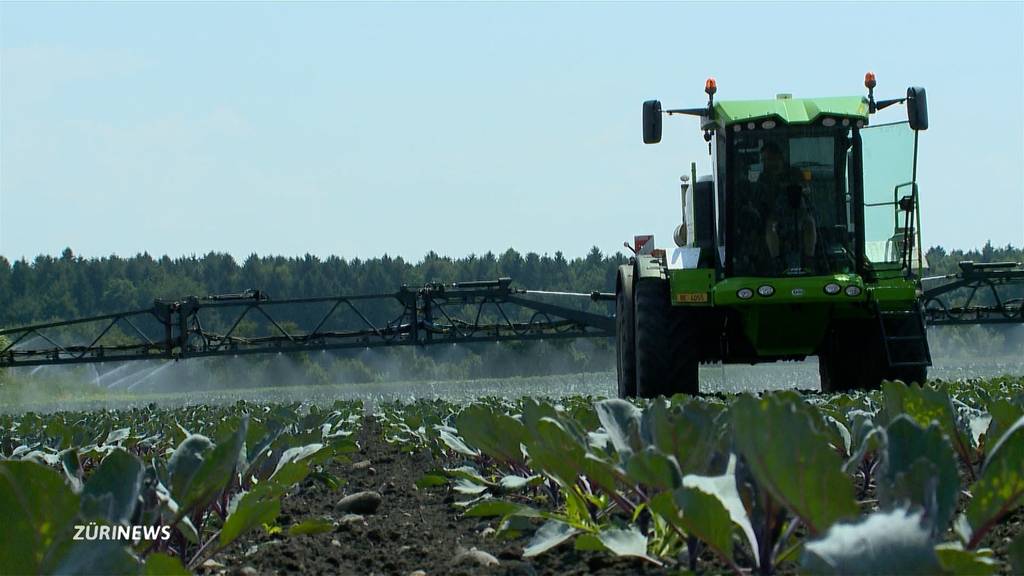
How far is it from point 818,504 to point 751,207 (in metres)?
10.1

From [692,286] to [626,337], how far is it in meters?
1.95

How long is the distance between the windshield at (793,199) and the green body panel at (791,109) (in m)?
0.11

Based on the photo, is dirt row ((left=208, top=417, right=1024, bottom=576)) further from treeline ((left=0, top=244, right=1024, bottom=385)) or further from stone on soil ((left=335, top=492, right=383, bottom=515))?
treeline ((left=0, top=244, right=1024, bottom=385))

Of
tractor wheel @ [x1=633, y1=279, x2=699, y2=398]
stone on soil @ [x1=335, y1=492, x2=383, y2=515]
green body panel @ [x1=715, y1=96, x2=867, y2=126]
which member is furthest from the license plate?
stone on soil @ [x1=335, y1=492, x2=383, y2=515]

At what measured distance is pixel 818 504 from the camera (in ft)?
5.19

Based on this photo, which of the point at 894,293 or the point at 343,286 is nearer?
the point at 894,293

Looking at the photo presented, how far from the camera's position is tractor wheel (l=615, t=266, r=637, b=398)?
12.7 meters

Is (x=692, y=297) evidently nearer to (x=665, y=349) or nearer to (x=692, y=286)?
(x=692, y=286)

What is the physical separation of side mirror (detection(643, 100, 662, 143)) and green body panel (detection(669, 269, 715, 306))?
4.18 feet

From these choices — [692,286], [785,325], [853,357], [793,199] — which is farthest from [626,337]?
[793,199]

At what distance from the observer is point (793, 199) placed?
37.1 feet

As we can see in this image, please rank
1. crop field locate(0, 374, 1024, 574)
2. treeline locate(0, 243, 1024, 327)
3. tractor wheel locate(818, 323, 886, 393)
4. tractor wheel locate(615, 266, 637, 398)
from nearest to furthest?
1. crop field locate(0, 374, 1024, 574)
2. tractor wheel locate(818, 323, 886, 393)
3. tractor wheel locate(615, 266, 637, 398)
4. treeline locate(0, 243, 1024, 327)

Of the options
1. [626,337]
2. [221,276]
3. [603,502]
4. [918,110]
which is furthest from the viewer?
[221,276]

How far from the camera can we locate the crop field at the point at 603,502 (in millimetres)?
1551
